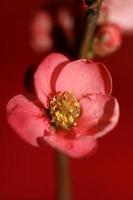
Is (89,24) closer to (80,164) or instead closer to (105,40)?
(105,40)

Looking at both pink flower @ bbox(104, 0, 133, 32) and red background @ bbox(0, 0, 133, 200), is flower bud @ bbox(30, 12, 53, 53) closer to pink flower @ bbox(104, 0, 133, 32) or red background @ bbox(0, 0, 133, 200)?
pink flower @ bbox(104, 0, 133, 32)

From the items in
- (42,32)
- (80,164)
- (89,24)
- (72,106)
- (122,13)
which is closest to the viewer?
(89,24)

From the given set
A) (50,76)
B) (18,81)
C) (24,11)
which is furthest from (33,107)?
(24,11)

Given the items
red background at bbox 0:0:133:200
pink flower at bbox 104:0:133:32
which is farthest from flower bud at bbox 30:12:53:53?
red background at bbox 0:0:133:200

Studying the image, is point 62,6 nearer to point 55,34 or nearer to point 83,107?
point 55,34

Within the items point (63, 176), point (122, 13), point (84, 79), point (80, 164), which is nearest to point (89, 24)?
point (84, 79)

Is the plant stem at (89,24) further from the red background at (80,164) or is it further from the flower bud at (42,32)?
the red background at (80,164)
